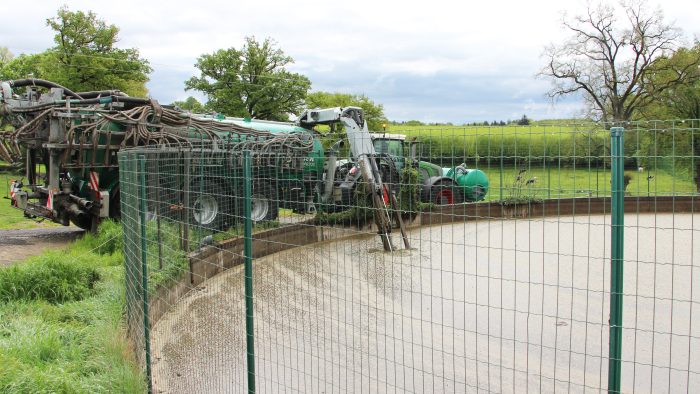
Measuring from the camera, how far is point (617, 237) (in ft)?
8.39

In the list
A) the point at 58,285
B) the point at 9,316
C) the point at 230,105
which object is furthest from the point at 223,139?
the point at 230,105

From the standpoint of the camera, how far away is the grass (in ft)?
14.4

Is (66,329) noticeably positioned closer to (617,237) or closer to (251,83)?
(617,237)

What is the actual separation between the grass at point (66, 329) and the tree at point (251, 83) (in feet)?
122

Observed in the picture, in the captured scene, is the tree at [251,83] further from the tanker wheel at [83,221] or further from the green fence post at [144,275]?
the green fence post at [144,275]

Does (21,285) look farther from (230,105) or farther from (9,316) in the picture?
(230,105)

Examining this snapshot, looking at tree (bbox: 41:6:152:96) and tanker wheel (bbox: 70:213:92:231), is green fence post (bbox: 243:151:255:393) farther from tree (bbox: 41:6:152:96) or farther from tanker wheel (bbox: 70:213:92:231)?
tree (bbox: 41:6:152:96)

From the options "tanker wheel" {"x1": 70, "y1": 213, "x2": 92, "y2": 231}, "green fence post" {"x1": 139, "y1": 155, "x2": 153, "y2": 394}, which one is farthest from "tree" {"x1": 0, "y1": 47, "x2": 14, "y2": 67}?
"green fence post" {"x1": 139, "y1": 155, "x2": 153, "y2": 394}

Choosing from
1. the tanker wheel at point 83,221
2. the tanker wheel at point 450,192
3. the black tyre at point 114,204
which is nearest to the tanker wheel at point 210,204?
the tanker wheel at point 450,192

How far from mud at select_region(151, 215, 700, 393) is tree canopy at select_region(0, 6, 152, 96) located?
2920 centimetres

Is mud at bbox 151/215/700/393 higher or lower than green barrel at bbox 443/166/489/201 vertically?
lower

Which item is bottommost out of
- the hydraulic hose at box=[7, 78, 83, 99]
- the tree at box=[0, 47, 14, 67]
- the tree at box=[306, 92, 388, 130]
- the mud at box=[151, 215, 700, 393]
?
the mud at box=[151, 215, 700, 393]

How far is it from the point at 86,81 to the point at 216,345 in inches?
1281

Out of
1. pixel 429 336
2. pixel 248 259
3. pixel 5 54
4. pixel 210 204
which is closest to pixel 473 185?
pixel 429 336
